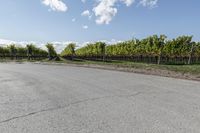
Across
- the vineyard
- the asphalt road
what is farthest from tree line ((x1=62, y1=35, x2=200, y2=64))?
the asphalt road

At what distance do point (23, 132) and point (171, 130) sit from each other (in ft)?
8.28

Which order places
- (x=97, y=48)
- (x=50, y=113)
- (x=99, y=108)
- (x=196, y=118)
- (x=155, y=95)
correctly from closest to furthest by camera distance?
(x=196, y=118) < (x=50, y=113) < (x=99, y=108) < (x=155, y=95) < (x=97, y=48)

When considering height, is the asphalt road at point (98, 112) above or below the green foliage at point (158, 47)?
below

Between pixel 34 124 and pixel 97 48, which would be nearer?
pixel 34 124

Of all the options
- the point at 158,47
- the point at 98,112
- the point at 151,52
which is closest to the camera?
the point at 98,112

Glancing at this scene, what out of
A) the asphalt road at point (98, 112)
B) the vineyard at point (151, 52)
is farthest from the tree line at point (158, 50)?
the asphalt road at point (98, 112)

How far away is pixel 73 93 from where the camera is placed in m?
6.91

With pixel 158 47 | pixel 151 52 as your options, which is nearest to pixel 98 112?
pixel 151 52

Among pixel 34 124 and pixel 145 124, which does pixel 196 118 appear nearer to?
pixel 145 124

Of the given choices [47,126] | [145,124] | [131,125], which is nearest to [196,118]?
[145,124]

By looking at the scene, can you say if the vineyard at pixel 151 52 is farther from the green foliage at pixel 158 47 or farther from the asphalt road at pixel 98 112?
the asphalt road at pixel 98 112

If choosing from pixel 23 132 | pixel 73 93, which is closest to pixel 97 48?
pixel 73 93

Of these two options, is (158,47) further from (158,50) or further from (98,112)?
(98,112)

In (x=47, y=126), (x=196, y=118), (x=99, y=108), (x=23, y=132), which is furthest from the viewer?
(x=99, y=108)
